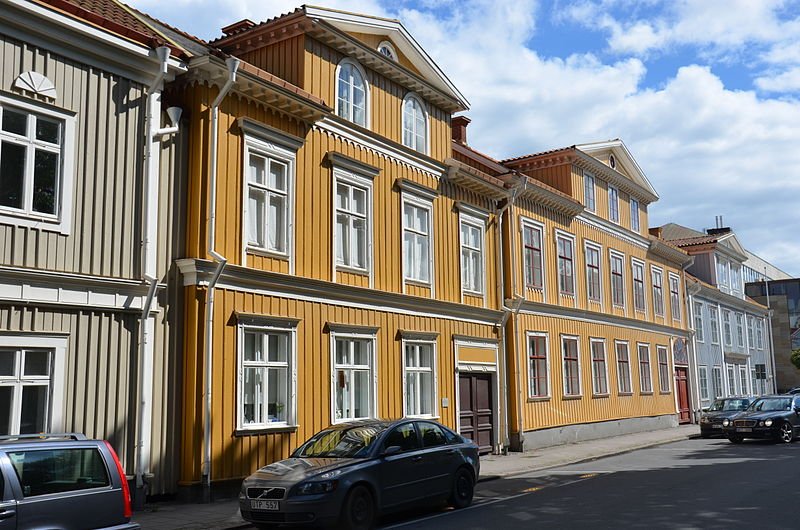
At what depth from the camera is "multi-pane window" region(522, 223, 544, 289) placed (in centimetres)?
2395

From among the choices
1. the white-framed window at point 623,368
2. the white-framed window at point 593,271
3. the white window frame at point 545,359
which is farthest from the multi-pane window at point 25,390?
the white-framed window at point 623,368

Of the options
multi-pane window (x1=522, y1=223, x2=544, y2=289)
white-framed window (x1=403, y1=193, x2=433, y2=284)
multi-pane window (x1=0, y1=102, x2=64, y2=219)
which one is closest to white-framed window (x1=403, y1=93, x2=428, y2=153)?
white-framed window (x1=403, y1=193, x2=433, y2=284)

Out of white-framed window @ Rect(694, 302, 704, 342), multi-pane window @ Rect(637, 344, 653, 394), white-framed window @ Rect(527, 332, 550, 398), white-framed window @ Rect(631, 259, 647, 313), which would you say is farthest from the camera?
white-framed window @ Rect(694, 302, 704, 342)

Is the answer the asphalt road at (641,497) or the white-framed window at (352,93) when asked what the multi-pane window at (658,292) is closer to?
the asphalt road at (641,497)

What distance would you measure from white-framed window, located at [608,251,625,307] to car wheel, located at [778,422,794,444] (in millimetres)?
7505

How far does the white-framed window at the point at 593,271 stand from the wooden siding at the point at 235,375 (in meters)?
10.9

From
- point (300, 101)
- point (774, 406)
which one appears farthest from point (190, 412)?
point (774, 406)

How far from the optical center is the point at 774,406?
26.1 meters

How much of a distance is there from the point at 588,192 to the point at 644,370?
27.7 feet

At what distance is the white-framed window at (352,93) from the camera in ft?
56.0

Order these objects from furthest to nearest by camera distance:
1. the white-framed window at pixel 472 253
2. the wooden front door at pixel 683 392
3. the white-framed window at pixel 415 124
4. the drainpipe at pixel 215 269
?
the wooden front door at pixel 683 392
the white-framed window at pixel 472 253
the white-framed window at pixel 415 124
the drainpipe at pixel 215 269

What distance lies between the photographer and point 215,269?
13.3 m

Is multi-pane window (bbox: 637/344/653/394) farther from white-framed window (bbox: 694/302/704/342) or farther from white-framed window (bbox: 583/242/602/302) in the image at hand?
white-framed window (bbox: 694/302/704/342)

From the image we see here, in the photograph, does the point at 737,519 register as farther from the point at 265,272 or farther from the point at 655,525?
the point at 265,272
